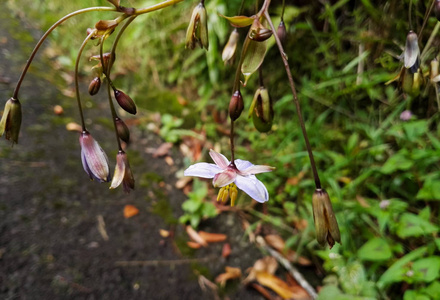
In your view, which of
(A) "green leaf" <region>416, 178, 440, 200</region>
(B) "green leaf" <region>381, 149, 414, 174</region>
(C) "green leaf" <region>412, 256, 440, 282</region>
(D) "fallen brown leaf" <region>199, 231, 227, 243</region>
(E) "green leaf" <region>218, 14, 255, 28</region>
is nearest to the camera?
(E) "green leaf" <region>218, 14, 255, 28</region>

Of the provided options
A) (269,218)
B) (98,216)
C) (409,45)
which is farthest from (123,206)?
(409,45)

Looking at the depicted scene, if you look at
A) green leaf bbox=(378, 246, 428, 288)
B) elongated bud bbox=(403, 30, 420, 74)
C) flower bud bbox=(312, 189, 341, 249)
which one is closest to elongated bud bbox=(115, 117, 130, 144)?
flower bud bbox=(312, 189, 341, 249)

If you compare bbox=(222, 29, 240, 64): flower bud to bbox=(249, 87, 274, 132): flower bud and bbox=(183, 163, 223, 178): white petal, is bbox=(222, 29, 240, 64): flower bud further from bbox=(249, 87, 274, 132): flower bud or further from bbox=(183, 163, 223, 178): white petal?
bbox=(183, 163, 223, 178): white petal

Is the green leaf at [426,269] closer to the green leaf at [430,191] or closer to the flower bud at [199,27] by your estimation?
the green leaf at [430,191]

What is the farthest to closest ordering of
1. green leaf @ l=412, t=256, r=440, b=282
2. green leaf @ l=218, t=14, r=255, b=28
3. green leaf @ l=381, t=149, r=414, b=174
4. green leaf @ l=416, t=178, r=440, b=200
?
green leaf @ l=381, t=149, r=414, b=174 < green leaf @ l=416, t=178, r=440, b=200 < green leaf @ l=412, t=256, r=440, b=282 < green leaf @ l=218, t=14, r=255, b=28

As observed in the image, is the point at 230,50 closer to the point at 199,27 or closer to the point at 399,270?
the point at 199,27

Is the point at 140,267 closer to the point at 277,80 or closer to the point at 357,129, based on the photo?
the point at 357,129

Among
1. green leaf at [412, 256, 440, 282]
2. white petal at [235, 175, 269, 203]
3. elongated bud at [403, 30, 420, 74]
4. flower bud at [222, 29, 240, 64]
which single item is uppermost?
flower bud at [222, 29, 240, 64]
